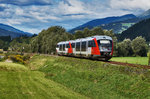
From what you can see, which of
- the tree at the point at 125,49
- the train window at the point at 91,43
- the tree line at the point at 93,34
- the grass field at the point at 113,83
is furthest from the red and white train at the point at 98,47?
the tree at the point at 125,49

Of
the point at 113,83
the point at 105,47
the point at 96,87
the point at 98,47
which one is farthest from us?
the point at 105,47

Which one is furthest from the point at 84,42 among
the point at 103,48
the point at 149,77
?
the point at 149,77

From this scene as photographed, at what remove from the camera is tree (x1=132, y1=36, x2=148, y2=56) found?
93.1m

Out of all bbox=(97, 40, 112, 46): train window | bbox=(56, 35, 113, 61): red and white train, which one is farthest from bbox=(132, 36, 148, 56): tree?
bbox=(97, 40, 112, 46): train window

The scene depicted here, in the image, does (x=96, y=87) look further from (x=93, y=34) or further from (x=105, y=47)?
(x=93, y=34)

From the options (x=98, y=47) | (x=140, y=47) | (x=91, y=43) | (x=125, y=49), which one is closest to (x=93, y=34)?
(x=125, y=49)

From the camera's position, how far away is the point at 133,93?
49.7 ft

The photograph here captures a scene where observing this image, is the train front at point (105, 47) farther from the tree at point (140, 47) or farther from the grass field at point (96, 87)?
the tree at point (140, 47)

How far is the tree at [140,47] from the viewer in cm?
9312

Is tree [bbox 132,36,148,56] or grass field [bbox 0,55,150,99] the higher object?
tree [bbox 132,36,148,56]

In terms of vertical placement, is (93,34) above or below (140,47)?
above

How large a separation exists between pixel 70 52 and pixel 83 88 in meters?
29.1

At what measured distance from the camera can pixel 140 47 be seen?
306 feet

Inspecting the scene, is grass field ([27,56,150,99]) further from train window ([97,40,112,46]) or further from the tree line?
the tree line
